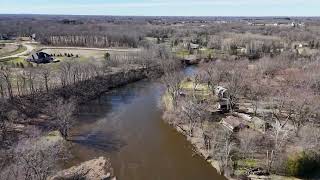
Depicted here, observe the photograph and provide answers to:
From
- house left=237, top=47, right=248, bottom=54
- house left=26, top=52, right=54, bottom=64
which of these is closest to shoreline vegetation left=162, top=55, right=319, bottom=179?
house left=26, top=52, right=54, bottom=64

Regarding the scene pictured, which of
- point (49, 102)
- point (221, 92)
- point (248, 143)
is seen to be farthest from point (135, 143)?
point (221, 92)

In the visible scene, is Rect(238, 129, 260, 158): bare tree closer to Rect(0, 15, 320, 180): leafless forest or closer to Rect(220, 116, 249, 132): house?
Rect(0, 15, 320, 180): leafless forest

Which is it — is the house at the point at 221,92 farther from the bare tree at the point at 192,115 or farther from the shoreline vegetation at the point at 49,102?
the shoreline vegetation at the point at 49,102

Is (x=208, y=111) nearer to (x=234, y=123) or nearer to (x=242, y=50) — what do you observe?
(x=234, y=123)

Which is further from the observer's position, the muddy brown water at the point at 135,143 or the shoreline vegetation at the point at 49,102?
the muddy brown water at the point at 135,143

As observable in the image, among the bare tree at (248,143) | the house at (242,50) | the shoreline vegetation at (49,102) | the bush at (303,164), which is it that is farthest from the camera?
the house at (242,50)

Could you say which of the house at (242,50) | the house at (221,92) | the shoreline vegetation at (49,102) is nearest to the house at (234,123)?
the house at (221,92)
